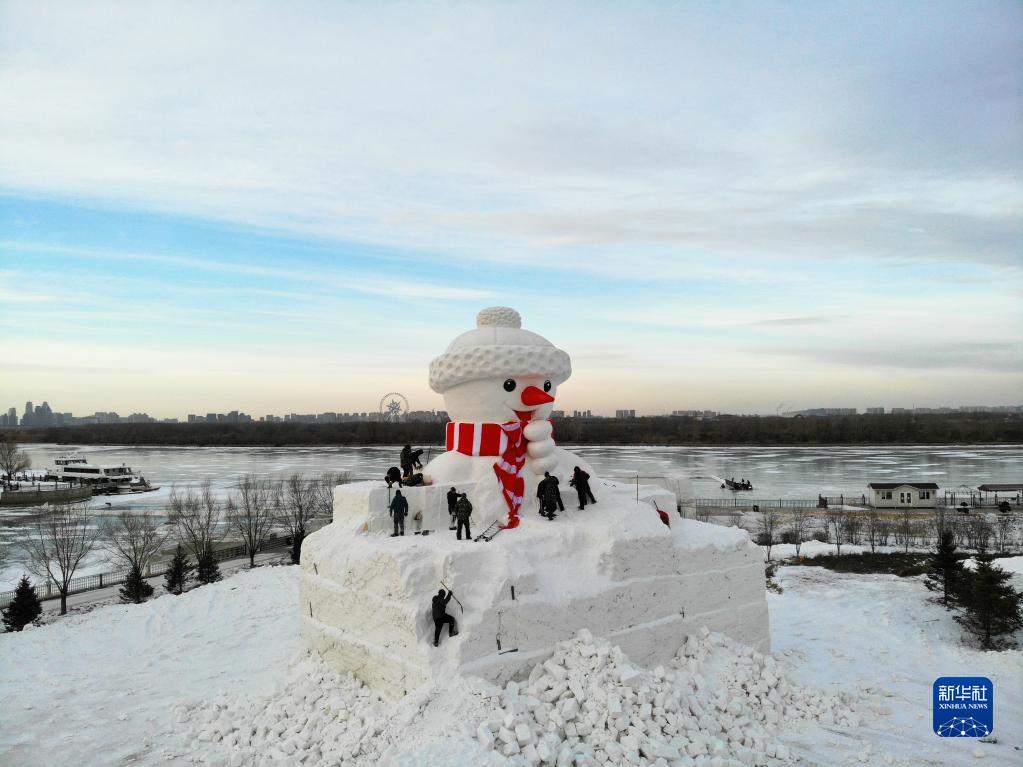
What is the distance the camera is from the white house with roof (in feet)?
107

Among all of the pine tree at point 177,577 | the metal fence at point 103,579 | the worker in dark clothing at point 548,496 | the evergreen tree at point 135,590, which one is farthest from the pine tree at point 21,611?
the worker in dark clothing at point 548,496

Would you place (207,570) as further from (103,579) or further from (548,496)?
(548,496)

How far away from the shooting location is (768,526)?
2655 centimetres

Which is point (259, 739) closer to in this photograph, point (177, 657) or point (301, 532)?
point (177, 657)

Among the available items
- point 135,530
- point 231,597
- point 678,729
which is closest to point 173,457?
point 135,530

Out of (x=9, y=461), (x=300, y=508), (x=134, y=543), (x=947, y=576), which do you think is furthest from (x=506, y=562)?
(x=9, y=461)

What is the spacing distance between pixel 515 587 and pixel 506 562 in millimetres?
374

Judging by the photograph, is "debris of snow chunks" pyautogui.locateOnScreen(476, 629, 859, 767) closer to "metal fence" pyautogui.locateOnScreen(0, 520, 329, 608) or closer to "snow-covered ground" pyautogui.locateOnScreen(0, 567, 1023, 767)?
"snow-covered ground" pyautogui.locateOnScreen(0, 567, 1023, 767)

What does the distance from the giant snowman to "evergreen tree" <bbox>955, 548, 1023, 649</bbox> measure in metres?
6.42

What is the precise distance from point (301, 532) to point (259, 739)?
16968 millimetres

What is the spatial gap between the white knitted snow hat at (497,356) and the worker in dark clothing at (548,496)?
183 centimetres

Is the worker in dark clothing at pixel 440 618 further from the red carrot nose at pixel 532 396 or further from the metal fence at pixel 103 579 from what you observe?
the metal fence at pixel 103 579

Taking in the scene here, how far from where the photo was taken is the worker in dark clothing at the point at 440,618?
7902 mm

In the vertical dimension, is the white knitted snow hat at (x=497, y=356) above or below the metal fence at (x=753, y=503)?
above
